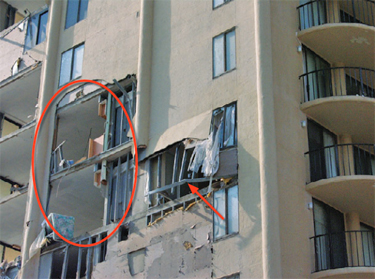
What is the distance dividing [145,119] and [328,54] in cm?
695

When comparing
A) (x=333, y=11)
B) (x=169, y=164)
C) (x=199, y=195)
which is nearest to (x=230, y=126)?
(x=199, y=195)

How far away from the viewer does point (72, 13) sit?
1293 inches

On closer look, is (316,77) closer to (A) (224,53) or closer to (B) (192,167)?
(A) (224,53)

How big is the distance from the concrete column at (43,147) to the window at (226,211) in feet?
28.8

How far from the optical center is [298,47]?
980 inches

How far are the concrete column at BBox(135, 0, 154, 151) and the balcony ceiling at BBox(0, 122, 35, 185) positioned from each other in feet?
22.0

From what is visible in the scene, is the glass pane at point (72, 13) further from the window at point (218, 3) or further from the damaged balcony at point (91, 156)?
the window at point (218, 3)

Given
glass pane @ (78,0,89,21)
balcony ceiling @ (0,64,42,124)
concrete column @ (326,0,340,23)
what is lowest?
concrete column @ (326,0,340,23)

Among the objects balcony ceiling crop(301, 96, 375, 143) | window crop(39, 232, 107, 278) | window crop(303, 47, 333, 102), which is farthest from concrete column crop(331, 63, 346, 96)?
window crop(39, 232, 107, 278)

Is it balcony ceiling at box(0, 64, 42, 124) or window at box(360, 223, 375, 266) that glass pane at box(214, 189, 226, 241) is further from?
balcony ceiling at box(0, 64, 42, 124)

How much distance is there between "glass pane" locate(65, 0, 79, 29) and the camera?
3262 cm

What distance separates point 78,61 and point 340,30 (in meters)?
11.9

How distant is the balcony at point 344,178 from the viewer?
22141 millimetres

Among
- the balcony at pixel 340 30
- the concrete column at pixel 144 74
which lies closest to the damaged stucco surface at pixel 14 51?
the concrete column at pixel 144 74
